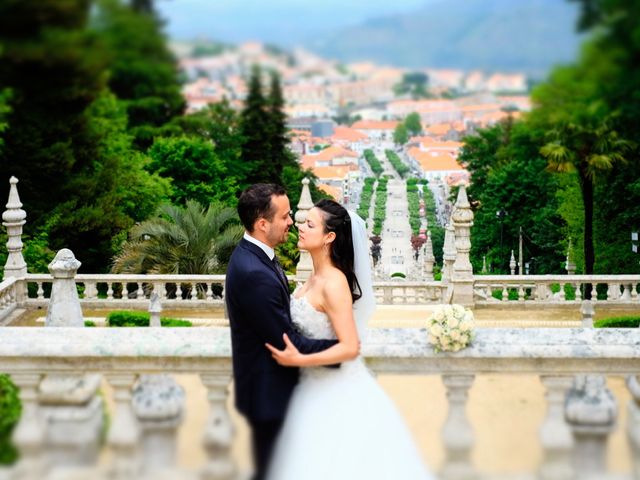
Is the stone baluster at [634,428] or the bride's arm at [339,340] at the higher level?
the bride's arm at [339,340]

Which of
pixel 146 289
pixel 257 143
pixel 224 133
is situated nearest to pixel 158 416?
pixel 146 289

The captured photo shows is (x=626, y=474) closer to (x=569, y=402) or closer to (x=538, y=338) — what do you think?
(x=569, y=402)

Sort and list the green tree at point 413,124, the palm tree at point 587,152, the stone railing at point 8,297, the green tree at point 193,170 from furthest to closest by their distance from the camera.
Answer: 1. the green tree at point 193,170
2. the green tree at point 413,124
3. the stone railing at point 8,297
4. the palm tree at point 587,152

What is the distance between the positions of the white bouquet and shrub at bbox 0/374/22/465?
170cm

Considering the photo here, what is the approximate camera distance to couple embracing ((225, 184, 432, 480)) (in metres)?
3.53

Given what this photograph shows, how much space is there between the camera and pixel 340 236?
12.8ft

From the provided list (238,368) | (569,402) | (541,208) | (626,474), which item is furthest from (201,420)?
(541,208)

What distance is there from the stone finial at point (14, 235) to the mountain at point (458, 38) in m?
11.2

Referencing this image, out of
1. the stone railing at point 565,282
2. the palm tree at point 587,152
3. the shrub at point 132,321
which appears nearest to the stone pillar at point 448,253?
the stone railing at point 565,282

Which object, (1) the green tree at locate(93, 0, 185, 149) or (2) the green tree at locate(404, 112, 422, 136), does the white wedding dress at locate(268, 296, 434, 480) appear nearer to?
(1) the green tree at locate(93, 0, 185, 149)

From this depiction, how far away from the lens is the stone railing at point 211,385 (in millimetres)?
3299

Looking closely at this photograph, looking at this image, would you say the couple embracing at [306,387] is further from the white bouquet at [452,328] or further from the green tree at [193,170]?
the green tree at [193,170]

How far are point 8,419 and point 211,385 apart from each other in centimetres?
91

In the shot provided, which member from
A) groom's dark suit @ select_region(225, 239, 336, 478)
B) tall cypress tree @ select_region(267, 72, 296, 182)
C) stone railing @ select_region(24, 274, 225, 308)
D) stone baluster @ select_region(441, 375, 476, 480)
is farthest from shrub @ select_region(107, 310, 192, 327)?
stone baluster @ select_region(441, 375, 476, 480)
